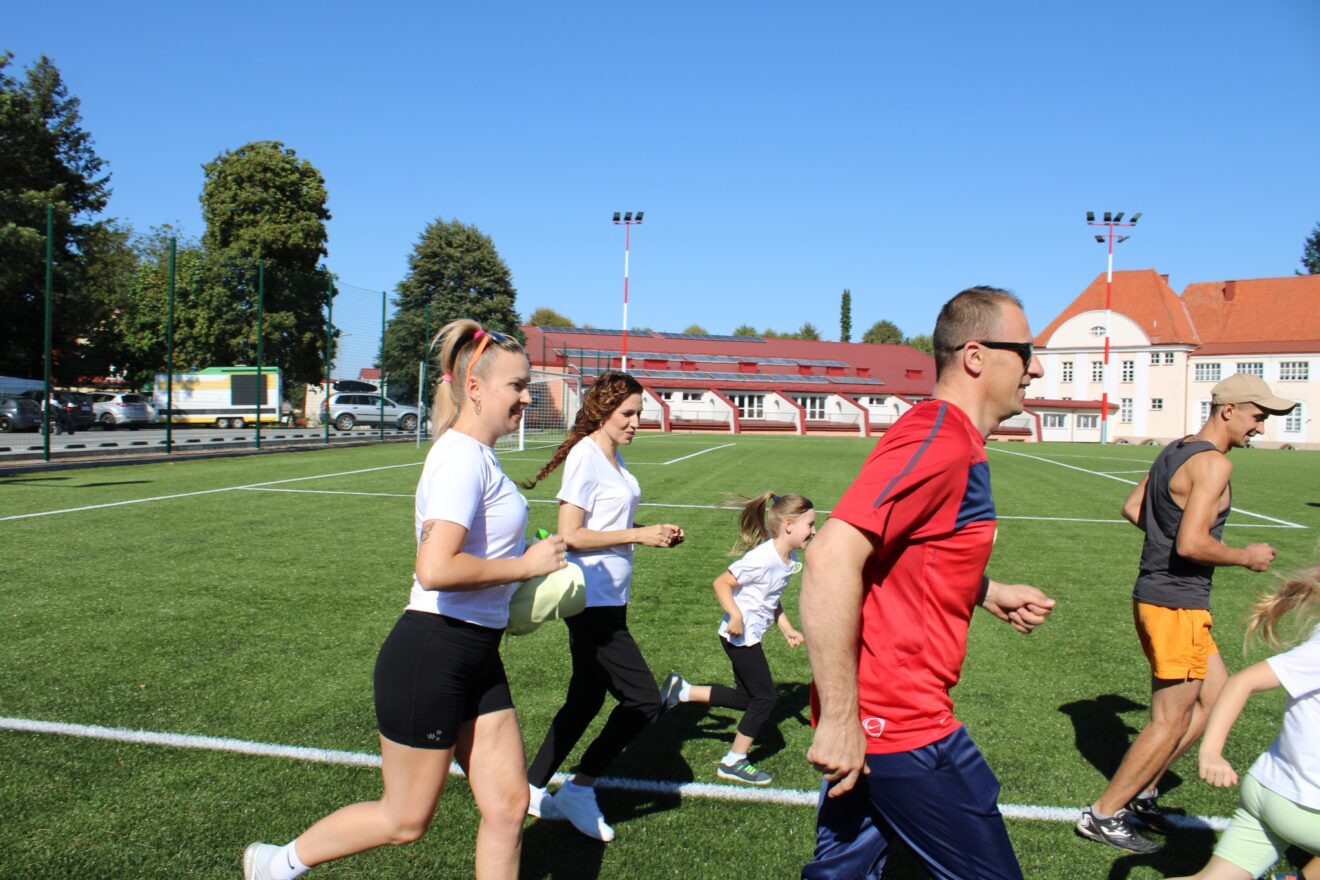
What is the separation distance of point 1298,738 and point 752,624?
2.27m

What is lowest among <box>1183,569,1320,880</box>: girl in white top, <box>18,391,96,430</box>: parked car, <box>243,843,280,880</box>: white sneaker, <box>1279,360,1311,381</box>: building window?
<box>243,843,280,880</box>: white sneaker

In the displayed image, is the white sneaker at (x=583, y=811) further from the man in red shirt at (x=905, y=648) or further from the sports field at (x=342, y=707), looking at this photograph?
the man in red shirt at (x=905, y=648)

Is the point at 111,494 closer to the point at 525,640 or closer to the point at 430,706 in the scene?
the point at 525,640

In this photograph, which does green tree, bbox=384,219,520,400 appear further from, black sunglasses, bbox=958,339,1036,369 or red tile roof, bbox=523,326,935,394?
black sunglasses, bbox=958,339,1036,369

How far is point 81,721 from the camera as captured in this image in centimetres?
453

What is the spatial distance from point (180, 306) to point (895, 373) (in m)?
53.6

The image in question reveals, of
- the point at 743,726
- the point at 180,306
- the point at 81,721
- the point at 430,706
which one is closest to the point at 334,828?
the point at 430,706

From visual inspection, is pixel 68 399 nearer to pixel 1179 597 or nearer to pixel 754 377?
pixel 1179 597

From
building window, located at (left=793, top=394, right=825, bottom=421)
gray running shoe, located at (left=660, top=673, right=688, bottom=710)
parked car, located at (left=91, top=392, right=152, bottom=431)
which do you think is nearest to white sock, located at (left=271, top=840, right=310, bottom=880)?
gray running shoe, located at (left=660, top=673, right=688, bottom=710)

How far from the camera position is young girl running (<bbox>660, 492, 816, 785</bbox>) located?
426cm

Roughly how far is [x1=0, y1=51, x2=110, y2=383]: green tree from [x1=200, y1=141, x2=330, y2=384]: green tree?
5.09 metres

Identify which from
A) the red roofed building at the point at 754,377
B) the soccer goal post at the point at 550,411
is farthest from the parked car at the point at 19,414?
the red roofed building at the point at 754,377

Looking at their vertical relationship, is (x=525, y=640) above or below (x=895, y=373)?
below

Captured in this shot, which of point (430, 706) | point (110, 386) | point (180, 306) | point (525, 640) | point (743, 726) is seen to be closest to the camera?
point (430, 706)
